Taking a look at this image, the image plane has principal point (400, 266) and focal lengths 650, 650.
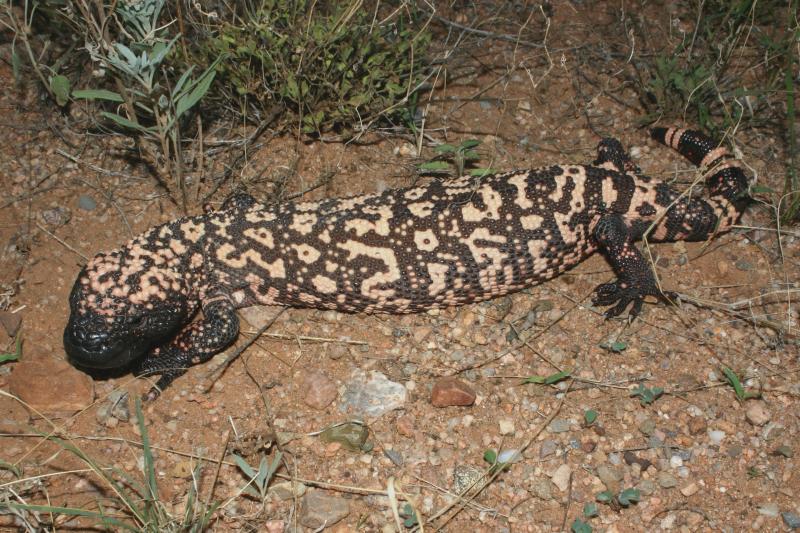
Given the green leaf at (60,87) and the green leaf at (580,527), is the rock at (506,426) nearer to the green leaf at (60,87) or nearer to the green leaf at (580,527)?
the green leaf at (580,527)

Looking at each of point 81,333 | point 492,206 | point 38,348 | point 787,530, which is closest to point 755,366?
point 787,530

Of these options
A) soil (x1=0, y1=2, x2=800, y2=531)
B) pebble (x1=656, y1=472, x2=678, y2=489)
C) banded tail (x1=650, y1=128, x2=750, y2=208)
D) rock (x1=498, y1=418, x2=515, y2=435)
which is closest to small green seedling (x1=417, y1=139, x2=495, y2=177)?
soil (x1=0, y1=2, x2=800, y2=531)

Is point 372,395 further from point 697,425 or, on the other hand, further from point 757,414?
point 757,414

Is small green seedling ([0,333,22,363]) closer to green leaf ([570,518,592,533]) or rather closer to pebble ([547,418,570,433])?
pebble ([547,418,570,433])

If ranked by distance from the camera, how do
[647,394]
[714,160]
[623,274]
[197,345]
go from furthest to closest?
[714,160] < [623,274] < [197,345] < [647,394]

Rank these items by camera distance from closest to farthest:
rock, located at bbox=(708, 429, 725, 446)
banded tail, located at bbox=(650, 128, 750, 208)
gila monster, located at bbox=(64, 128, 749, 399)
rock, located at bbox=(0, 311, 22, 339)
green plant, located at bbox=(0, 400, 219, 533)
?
green plant, located at bbox=(0, 400, 219, 533) → rock, located at bbox=(708, 429, 725, 446) → gila monster, located at bbox=(64, 128, 749, 399) → rock, located at bbox=(0, 311, 22, 339) → banded tail, located at bbox=(650, 128, 750, 208)

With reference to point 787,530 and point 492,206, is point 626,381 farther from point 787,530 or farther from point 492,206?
point 492,206

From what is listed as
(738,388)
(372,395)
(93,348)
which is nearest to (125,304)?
(93,348)
